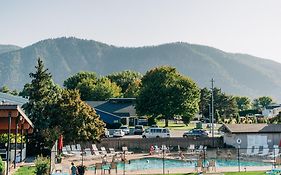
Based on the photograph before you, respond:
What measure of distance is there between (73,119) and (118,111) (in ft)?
114

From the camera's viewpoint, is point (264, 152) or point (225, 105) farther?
point (225, 105)

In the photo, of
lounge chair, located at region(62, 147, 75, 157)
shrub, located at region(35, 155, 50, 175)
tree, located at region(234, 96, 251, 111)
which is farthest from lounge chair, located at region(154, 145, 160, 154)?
tree, located at region(234, 96, 251, 111)

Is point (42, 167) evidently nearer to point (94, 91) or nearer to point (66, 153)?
point (66, 153)

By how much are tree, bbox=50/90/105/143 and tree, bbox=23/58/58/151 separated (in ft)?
3.27

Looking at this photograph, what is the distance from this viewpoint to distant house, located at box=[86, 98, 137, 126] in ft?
232

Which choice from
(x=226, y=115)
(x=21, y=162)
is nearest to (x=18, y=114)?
(x=21, y=162)

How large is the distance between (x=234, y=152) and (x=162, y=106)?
3124cm

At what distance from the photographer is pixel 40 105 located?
145ft

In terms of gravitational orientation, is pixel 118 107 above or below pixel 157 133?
above

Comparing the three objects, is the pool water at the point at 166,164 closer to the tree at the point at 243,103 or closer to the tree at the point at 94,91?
the tree at the point at 94,91

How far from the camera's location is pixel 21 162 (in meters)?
35.8

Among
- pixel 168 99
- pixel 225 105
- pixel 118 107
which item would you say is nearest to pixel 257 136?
pixel 168 99

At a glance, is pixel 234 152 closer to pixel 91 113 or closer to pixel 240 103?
pixel 91 113

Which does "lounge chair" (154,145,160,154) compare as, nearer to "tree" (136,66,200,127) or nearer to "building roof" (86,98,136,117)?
"tree" (136,66,200,127)
